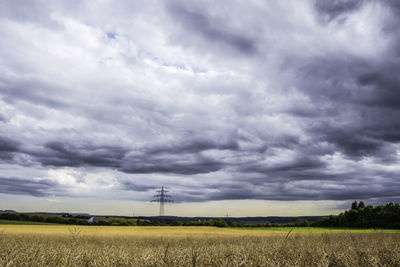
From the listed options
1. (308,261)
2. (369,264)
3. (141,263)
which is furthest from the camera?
(308,261)

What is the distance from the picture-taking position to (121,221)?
85.9 m

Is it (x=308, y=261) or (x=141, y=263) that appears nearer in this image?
(x=141, y=263)

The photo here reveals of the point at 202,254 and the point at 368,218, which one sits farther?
the point at 368,218

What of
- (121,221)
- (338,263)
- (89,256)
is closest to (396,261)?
(338,263)

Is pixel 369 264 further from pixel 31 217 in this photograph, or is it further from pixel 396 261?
pixel 31 217

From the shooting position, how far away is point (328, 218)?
373 ft

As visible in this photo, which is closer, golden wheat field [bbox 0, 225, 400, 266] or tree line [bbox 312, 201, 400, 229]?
golden wheat field [bbox 0, 225, 400, 266]

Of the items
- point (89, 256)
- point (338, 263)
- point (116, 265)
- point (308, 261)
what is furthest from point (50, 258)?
point (338, 263)

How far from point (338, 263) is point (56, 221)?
9338cm

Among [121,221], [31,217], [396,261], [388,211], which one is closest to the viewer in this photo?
[396,261]

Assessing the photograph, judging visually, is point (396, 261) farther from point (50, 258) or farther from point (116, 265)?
point (50, 258)

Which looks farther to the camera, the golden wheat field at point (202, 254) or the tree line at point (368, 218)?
the tree line at point (368, 218)

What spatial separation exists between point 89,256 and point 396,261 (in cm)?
909

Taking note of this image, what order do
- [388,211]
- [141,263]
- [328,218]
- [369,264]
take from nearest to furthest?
[141,263]
[369,264]
[388,211]
[328,218]
